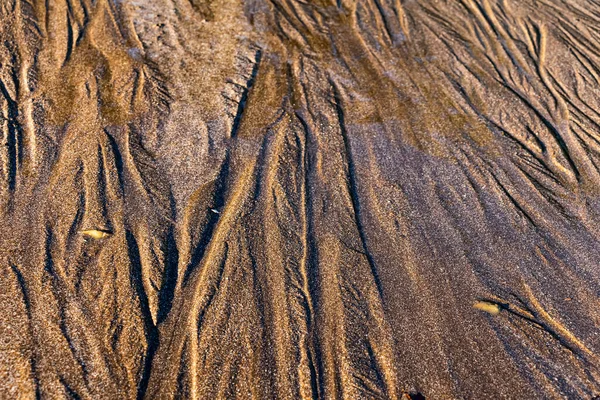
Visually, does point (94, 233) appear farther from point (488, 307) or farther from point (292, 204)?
point (488, 307)

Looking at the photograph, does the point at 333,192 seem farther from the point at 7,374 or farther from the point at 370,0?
the point at 370,0

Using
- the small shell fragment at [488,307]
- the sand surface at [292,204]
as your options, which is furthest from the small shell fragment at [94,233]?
the small shell fragment at [488,307]

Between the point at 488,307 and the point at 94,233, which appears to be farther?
the point at 94,233

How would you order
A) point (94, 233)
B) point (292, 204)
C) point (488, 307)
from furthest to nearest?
point (292, 204) → point (94, 233) → point (488, 307)

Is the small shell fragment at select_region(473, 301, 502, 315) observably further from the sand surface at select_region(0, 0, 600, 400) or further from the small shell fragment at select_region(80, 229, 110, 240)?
the small shell fragment at select_region(80, 229, 110, 240)

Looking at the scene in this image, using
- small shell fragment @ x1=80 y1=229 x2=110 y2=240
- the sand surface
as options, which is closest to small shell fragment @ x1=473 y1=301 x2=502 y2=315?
the sand surface

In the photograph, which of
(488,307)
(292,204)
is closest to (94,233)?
(292,204)
